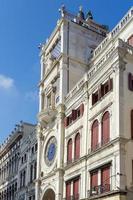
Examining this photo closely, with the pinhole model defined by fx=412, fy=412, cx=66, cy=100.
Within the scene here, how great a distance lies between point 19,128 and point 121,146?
38038 millimetres

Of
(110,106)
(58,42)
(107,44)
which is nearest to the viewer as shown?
(110,106)

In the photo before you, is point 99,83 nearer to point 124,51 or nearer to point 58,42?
point 124,51

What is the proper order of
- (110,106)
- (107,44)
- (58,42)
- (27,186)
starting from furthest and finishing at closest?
1. (27,186)
2. (58,42)
3. (107,44)
4. (110,106)

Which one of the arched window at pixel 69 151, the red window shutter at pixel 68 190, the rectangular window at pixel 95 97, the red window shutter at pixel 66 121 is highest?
the rectangular window at pixel 95 97

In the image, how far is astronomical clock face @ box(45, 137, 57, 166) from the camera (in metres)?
43.0

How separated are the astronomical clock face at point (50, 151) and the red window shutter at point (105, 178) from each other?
1104cm

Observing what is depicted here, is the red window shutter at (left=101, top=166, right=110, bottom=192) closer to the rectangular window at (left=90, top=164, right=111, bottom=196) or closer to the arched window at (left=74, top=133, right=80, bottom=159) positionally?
the rectangular window at (left=90, top=164, right=111, bottom=196)

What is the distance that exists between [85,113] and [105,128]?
4448mm

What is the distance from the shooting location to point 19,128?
219 feet

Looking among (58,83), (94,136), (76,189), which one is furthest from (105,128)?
(58,83)

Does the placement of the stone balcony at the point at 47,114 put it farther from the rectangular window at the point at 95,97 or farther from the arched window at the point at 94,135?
the arched window at the point at 94,135

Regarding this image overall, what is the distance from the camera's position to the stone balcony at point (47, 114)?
44.5m

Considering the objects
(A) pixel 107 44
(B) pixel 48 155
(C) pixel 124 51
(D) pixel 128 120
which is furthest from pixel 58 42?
(D) pixel 128 120

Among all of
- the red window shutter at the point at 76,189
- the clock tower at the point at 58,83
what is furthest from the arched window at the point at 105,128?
the clock tower at the point at 58,83
